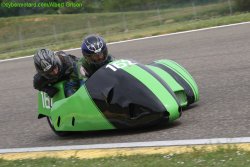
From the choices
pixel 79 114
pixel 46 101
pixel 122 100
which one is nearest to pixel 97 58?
pixel 79 114

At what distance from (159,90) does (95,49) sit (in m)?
1.07

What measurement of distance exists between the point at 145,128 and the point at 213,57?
16.0ft

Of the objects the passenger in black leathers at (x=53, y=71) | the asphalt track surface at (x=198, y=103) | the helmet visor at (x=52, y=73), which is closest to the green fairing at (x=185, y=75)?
the asphalt track surface at (x=198, y=103)

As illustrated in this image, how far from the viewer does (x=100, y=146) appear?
6.35 metres

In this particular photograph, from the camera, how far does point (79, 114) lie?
6.80 m

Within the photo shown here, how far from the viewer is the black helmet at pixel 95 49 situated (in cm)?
700

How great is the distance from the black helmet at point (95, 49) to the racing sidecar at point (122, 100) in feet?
0.87

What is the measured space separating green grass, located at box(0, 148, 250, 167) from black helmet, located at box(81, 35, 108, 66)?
1.54 meters

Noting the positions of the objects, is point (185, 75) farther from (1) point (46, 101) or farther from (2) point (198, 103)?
(1) point (46, 101)

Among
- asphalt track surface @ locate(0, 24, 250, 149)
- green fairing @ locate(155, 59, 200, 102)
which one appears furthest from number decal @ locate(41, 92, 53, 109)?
green fairing @ locate(155, 59, 200, 102)

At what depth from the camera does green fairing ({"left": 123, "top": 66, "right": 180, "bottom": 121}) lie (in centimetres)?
628

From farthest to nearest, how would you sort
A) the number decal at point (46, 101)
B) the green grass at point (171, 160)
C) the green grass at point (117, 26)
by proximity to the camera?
1. the green grass at point (117, 26)
2. the number decal at point (46, 101)
3. the green grass at point (171, 160)

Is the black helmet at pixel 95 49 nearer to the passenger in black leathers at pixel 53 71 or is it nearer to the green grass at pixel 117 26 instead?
the passenger in black leathers at pixel 53 71

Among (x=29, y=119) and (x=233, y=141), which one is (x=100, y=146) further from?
(x=29, y=119)
